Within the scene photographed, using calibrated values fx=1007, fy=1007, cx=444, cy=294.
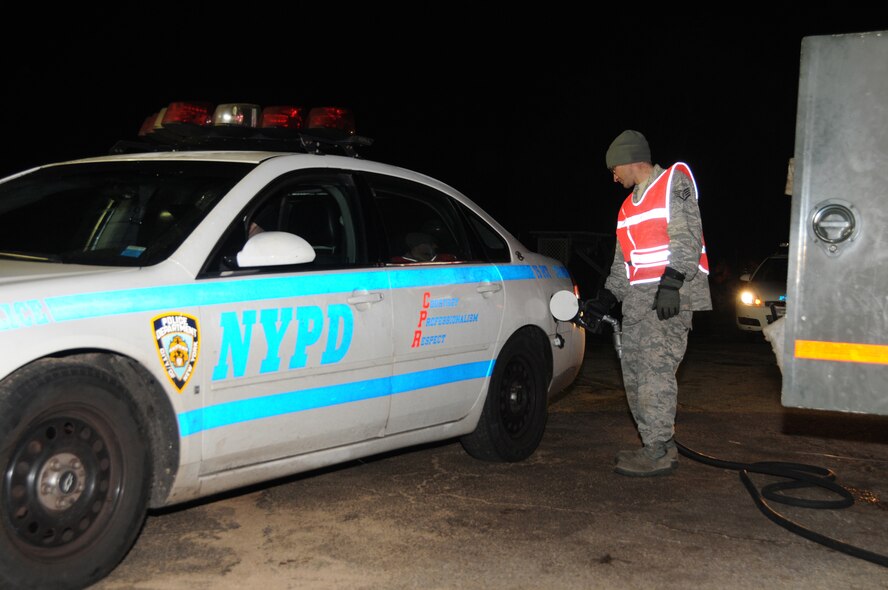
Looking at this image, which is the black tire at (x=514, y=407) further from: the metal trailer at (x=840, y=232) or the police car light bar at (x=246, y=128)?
the metal trailer at (x=840, y=232)

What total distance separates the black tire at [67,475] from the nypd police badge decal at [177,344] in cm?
19

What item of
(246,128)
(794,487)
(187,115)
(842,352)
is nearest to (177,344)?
(246,128)

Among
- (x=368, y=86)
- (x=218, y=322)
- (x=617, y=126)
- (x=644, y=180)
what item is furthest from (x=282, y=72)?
(x=218, y=322)

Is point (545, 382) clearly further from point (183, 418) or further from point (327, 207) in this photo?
point (183, 418)

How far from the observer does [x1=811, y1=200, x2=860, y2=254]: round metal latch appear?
133 inches

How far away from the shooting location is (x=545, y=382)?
6.01m

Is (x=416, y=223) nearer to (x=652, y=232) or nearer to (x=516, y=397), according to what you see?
(x=516, y=397)

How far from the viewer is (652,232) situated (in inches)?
224

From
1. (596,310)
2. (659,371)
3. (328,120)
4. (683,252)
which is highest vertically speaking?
(328,120)

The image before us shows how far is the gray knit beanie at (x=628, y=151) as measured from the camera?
5.79 m

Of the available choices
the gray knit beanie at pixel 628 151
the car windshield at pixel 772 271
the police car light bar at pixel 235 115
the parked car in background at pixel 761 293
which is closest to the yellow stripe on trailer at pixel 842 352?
the gray knit beanie at pixel 628 151

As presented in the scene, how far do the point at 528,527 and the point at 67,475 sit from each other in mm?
2031

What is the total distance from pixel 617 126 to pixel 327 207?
39146mm

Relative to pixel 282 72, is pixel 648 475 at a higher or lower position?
lower
